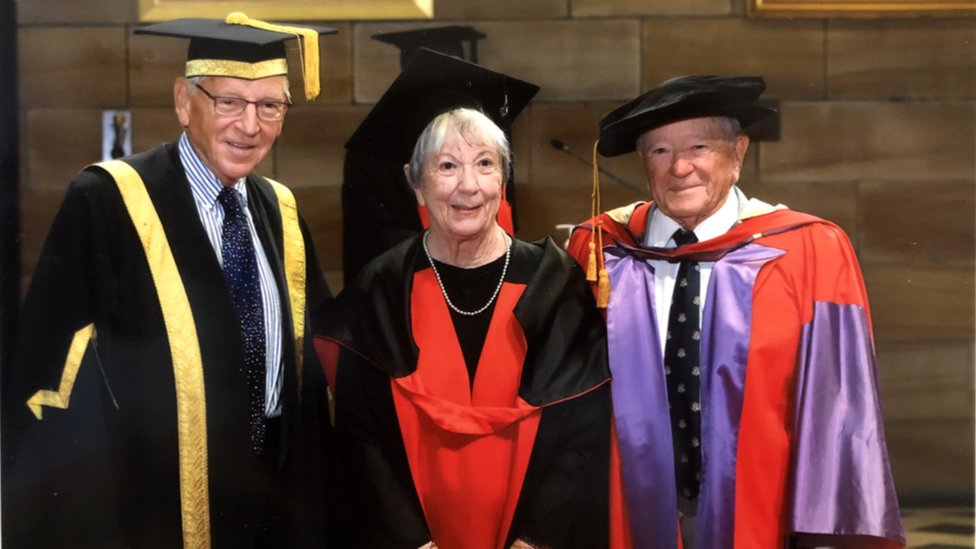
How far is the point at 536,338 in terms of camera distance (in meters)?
1.97

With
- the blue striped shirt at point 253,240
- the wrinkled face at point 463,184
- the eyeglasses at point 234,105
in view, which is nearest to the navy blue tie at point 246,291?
the blue striped shirt at point 253,240

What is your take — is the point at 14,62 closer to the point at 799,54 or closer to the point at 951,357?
the point at 799,54

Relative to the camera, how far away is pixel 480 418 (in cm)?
193

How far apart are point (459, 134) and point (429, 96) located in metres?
0.12

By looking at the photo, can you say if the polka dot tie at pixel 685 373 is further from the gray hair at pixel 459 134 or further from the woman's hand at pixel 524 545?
the gray hair at pixel 459 134

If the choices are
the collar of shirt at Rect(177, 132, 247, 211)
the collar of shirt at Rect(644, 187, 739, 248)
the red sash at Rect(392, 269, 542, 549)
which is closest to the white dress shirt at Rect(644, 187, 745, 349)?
the collar of shirt at Rect(644, 187, 739, 248)

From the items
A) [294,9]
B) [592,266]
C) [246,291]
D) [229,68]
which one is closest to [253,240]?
[246,291]

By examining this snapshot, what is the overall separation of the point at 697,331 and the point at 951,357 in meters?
0.98

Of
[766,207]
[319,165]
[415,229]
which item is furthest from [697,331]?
[319,165]

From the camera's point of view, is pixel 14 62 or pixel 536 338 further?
pixel 14 62

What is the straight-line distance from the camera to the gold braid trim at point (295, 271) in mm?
2105

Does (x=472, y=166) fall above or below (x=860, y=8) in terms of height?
below

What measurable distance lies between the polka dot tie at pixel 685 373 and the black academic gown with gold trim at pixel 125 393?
79 cm

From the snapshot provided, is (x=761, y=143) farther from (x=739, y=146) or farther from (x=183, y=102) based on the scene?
(x=183, y=102)
